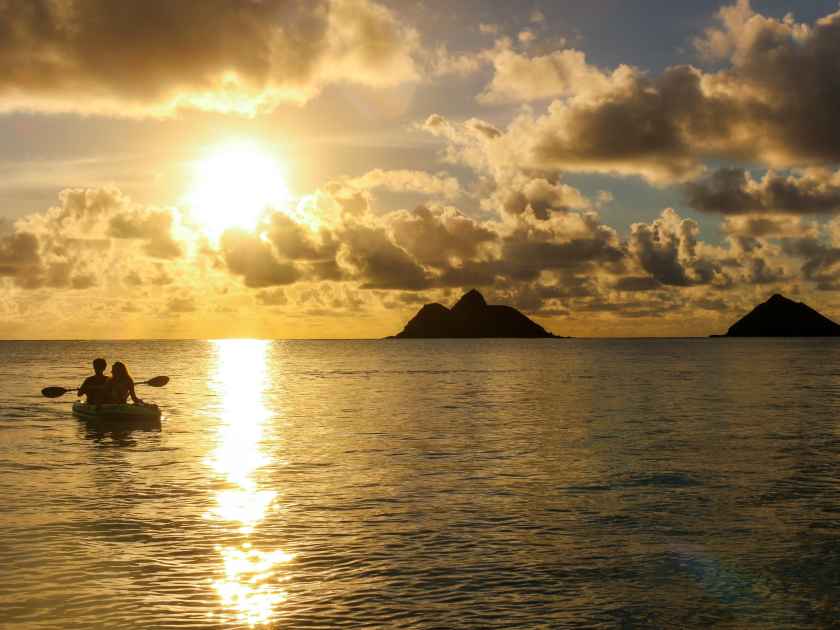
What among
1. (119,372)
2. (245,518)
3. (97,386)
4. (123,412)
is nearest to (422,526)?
(245,518)

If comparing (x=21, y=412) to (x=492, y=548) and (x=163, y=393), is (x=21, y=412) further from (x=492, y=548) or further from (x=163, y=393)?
(x=492, y=548)

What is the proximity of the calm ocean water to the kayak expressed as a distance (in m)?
0.69

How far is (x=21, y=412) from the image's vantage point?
60156mm

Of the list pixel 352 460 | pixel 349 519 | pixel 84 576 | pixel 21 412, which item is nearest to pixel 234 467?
pixel 352 460

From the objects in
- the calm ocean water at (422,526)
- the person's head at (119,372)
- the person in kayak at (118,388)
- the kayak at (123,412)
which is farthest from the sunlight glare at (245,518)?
the person's head at (119,372)

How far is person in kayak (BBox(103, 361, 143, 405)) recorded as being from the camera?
160ft

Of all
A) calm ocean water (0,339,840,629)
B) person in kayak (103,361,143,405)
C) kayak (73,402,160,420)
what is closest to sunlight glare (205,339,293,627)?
calm ocean water (0,339,840,629)

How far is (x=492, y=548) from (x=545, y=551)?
1279 millimetres

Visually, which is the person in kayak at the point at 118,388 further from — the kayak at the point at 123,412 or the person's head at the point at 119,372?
the kayak at the point at 123,412

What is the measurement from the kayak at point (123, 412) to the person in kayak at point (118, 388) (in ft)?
1.88

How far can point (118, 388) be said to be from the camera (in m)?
49.0

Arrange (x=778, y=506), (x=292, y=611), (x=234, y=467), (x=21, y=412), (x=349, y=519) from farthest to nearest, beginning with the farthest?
(x=21, y=412) → (x=234, y=467) → (x=778, y=506) → (x=349, y=519) → (x=292, y=611)

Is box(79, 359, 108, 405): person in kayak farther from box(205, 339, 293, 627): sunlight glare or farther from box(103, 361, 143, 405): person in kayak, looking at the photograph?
box(205, 339, 293, 627): sunlight glare

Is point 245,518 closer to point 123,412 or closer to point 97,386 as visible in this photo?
point 123,412
